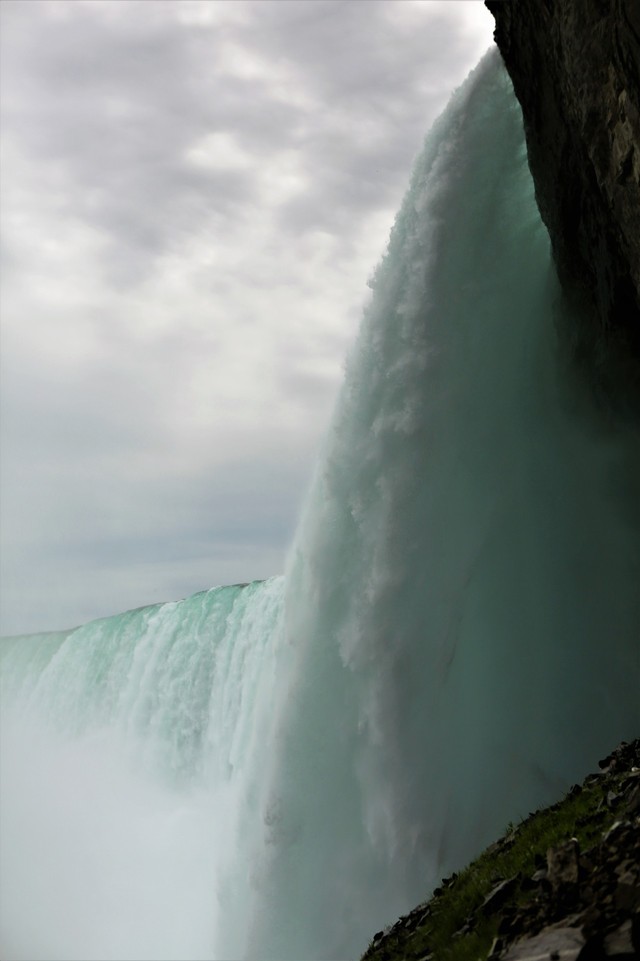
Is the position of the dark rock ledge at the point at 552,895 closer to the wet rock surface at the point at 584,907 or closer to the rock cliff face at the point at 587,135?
the wet rock surface at the point at 584,907

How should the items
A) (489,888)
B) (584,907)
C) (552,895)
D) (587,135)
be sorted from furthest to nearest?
(587,135), (489,888), (552,895), (584,907)

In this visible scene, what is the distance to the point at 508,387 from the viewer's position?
17.1 metres

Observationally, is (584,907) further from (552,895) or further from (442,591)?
(442,591)

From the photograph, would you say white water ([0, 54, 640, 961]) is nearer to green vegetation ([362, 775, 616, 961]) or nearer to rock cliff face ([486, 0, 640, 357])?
rock cliff face ([486, 0, 640, 357])

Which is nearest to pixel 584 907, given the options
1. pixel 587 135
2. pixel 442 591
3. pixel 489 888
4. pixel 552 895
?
pixel 552 895

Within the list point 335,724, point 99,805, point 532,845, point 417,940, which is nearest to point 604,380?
point 335,724

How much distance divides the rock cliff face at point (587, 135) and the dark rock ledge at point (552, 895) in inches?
261

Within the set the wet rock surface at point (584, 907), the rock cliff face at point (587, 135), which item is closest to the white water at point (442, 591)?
the rock cliff face at point (587, 135)

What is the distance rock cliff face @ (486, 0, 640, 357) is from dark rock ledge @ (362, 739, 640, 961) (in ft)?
21.7

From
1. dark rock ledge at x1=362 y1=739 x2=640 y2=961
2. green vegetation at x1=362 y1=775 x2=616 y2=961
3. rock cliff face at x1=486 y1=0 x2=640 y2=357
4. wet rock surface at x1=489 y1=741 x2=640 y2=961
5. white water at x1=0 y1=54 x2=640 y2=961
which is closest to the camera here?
wet rock surface at x1=489 y1=741 x2=640 y2=961

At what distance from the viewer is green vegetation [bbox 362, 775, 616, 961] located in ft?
22.1

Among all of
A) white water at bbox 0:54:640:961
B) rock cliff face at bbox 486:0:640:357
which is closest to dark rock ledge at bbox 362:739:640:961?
white water at bbox 0:54:640:961

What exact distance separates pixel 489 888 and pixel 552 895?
228 cm

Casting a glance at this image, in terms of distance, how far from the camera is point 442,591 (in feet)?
51.3
